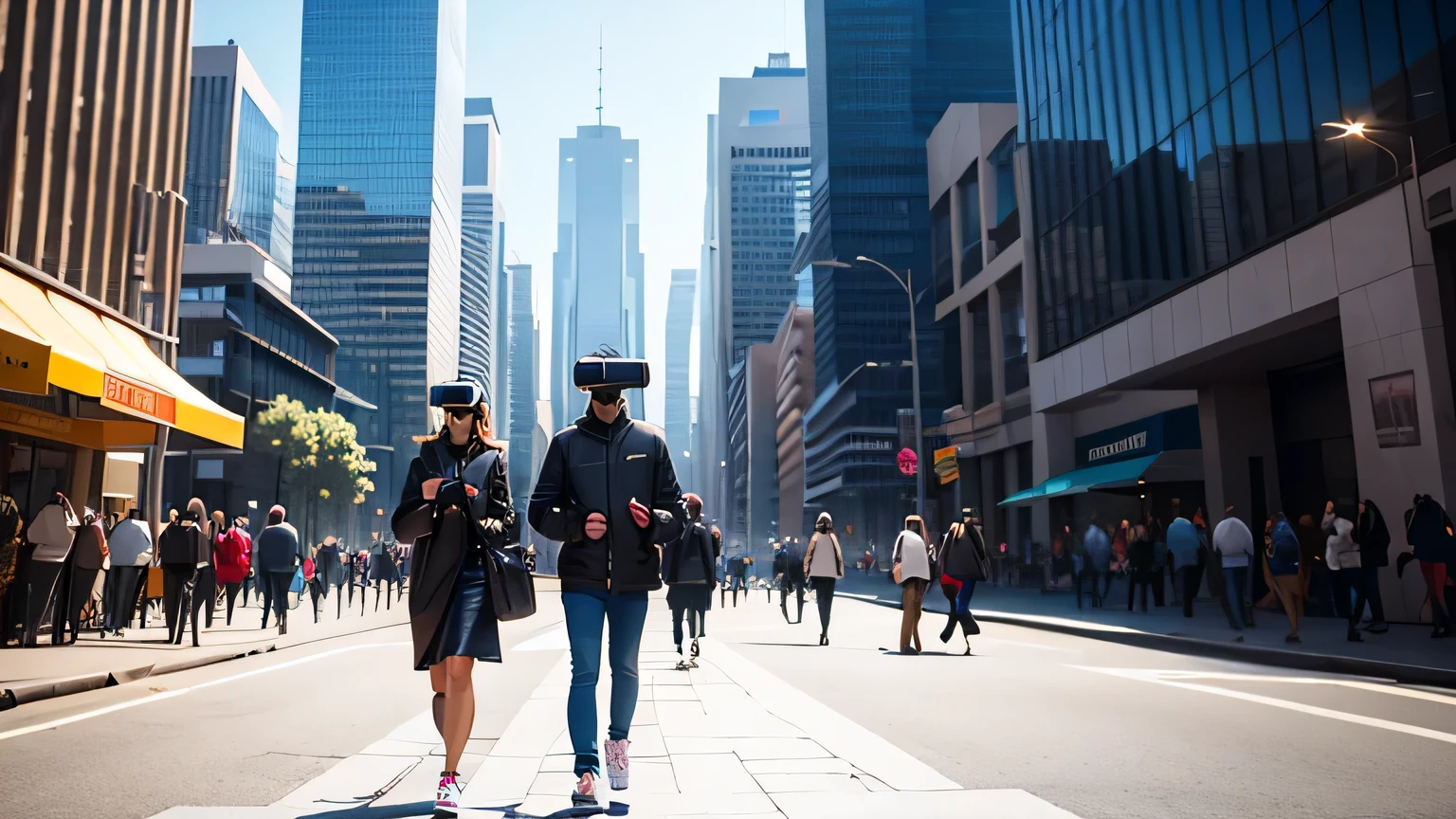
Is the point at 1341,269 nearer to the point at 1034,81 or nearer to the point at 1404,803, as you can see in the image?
the point at 1404,803

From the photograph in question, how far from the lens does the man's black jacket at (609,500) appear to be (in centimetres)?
510

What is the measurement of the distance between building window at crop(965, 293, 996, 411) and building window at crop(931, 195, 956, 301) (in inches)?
126

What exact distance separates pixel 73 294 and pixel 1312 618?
21.7 meters

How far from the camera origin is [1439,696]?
30.0ft

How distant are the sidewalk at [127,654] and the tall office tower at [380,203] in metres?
120

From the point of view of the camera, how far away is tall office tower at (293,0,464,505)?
144 m

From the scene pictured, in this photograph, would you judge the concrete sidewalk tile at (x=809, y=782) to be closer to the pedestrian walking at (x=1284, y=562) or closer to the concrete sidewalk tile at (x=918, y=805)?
the concrete sidewalk tile at (x=918, y=805)

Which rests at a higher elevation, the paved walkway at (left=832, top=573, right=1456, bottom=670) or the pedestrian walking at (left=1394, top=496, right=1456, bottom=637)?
the pedestrian walking at (left=1394, top=496, right=1456, bottom=637)

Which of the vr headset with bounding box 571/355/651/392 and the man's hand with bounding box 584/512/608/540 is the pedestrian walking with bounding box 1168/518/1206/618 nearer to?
the vr headset with bounding box 571/355/651/392

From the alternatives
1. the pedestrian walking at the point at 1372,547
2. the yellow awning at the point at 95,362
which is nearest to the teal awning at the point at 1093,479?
the pedestrian walking at the point at 1372,547

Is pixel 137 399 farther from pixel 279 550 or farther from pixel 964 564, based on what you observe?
pixel 964 564

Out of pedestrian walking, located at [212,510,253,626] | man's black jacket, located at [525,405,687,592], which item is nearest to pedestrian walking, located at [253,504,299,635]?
pedestrian walking, located at [212,510,253,626]

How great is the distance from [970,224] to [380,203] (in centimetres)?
11300

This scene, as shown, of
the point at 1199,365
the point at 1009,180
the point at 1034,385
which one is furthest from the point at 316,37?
the point at 1199,365
